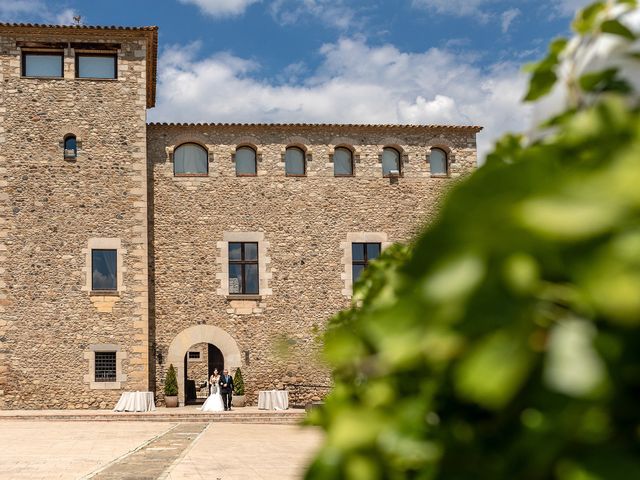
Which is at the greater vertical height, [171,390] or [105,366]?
[105,366]

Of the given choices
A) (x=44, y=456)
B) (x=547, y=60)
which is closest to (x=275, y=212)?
(x=44, y=456)

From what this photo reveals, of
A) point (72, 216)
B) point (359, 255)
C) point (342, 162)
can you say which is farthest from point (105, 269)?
point (342, 162)

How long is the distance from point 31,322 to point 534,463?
61.4ft

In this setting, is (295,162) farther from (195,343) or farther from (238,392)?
(238,392)

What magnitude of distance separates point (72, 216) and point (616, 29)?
18.5 m

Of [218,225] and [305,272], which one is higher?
[218,225]

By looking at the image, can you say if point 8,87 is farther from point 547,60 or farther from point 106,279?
point 547,60

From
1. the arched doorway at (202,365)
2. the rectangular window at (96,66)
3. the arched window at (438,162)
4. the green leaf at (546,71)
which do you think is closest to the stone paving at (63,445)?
the green leaf at (546,71)

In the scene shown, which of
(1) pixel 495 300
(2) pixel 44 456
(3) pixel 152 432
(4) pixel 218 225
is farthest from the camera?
(4) pixel 218 225

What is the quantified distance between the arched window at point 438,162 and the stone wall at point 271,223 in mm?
251

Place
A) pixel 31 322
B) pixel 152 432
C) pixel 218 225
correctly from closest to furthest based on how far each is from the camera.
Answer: pixel 152 432 → pixel 31 322 → pixel 218 225

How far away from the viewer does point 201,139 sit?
63.8ft

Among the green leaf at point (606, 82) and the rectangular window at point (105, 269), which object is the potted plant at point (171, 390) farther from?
the green leaf at point (606, 82)

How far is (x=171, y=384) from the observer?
18016 millimetres
